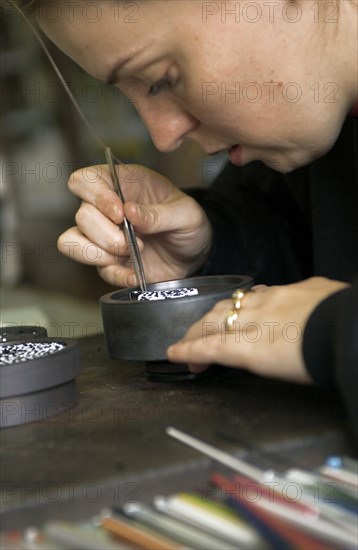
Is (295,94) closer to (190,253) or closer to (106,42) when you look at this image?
(106,42)

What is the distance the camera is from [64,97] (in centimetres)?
510

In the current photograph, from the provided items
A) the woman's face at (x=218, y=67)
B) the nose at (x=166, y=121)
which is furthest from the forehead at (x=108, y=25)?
the nose at (x=166, y=121)

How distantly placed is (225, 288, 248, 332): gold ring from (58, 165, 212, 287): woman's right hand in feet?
1.15

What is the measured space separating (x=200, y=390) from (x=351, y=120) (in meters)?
0.66

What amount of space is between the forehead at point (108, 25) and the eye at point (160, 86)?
2.7 inches

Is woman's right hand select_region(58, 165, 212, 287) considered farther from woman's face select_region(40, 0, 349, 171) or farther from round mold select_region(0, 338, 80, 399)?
round mold select_region(0, 338, 80, 399)

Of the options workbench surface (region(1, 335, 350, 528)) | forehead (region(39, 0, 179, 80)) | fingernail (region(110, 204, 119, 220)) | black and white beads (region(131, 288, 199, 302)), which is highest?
forehead (region(39, 0, 179, 80))

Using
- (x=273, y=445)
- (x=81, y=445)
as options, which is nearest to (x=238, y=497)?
(x=273, y=445)

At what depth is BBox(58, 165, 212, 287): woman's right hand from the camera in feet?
4.16

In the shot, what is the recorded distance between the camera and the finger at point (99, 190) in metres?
1.26

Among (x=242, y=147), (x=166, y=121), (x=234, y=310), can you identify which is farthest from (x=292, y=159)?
(x=234, y=310)

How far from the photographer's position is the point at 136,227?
1.28m

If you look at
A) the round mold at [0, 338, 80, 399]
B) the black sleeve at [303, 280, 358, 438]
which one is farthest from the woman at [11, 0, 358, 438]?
the round mold at [0, 338, 80, 399]

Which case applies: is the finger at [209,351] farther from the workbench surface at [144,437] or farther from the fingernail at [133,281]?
the fingernail at [133,281]
